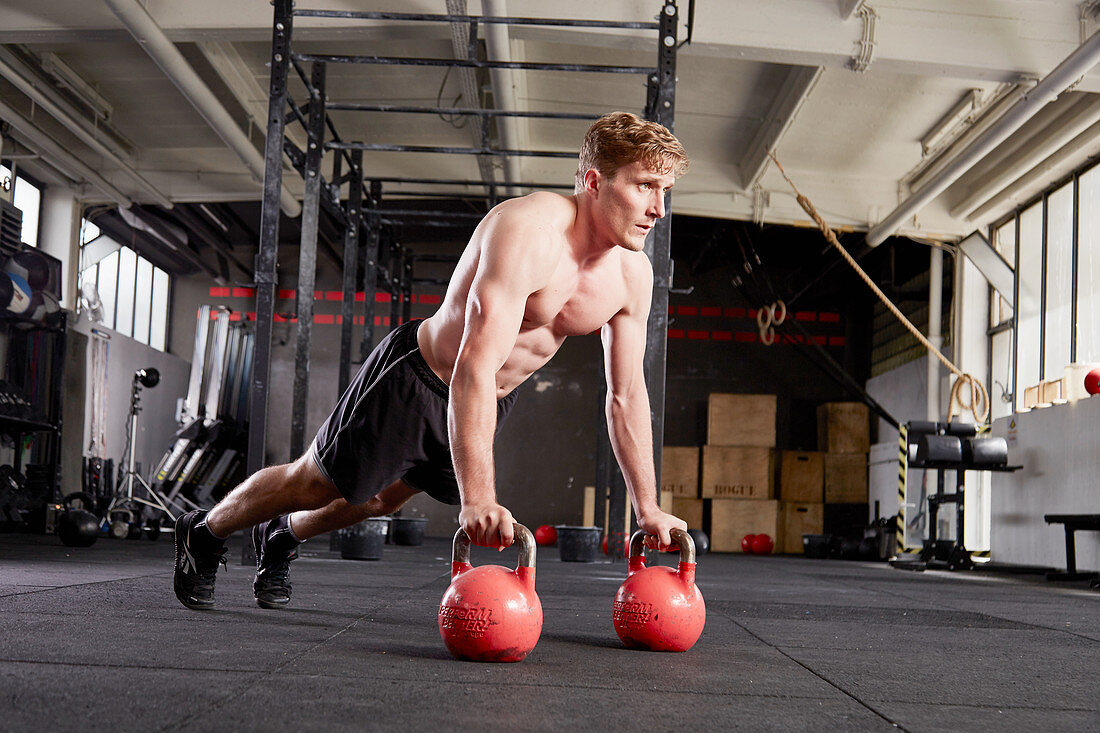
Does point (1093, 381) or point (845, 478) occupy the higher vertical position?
point (1093, 381)

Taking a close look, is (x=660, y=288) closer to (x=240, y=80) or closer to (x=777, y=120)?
(x=777, y=120)

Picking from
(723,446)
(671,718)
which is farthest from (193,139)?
(671,718)

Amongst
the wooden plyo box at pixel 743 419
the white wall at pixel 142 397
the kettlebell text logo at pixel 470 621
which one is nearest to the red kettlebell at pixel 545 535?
the wooden plyo box at pixel 743 419

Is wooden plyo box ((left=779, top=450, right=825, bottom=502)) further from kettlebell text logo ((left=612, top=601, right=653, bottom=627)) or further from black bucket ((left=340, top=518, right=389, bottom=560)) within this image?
kettlebell text logo ((left=612, top=601, right=653, bottom=627))

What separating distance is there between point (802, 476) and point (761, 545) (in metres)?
1.20

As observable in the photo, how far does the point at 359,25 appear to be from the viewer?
230 inches

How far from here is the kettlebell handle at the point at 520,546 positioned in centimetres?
188

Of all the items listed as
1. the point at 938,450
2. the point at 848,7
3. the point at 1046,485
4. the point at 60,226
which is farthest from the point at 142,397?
the point at 1046,485

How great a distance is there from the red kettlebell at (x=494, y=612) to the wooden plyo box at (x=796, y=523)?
10034mm

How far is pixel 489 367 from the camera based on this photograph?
6.42 ft

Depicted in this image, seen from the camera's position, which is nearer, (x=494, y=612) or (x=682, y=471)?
(x=494, y=612)

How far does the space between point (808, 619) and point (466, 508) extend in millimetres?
1760

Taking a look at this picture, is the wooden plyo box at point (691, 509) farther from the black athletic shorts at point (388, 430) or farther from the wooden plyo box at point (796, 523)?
the black athletic shorts at point (388, 430)

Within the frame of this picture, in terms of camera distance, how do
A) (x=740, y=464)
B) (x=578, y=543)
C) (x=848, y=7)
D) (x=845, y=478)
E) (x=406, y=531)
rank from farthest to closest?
(x=845, y=478) < (x=740, y=464) < (x=406, y=531) < (x=578, y=543) < (x=848, y=7)
